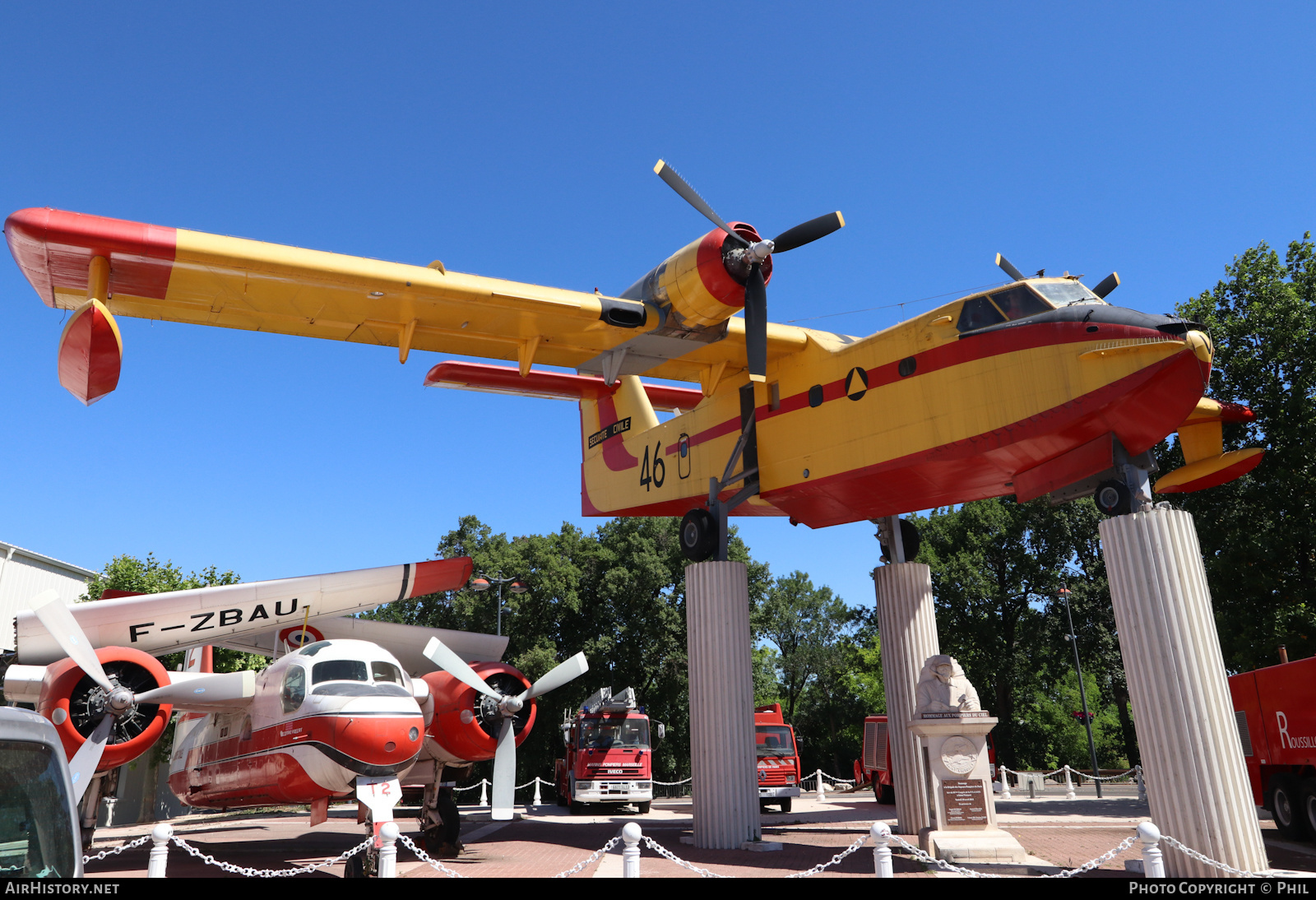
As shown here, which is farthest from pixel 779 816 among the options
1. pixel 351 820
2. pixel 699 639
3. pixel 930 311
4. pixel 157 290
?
pixel 157 290

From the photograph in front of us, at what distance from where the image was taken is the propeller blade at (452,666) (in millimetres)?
13328

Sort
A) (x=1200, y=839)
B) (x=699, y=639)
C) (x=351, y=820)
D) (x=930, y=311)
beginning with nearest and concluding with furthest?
1. (x=1200, y=839)
2. (x=930, y=311)
3. (x=699, y=639)
4. (x=351, y=820)

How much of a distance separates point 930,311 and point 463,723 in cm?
1009

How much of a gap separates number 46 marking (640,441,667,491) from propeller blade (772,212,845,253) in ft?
18.0

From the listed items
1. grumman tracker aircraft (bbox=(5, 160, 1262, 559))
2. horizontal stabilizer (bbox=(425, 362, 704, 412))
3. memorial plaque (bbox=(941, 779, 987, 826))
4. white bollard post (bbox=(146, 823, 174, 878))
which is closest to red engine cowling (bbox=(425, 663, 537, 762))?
grumman tracker aircraft (bbox=(5, 160, 1262, 559))

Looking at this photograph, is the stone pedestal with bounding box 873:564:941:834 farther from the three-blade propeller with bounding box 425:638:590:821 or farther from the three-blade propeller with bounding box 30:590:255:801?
the three-blade propeller with bounding box 30:590:255:801

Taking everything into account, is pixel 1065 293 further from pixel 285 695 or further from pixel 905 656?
pixel 285 695

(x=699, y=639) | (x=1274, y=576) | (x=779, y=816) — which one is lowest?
(x=779, y=816)

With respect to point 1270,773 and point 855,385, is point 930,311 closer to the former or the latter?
point 855,385

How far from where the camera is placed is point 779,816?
66.0 ft

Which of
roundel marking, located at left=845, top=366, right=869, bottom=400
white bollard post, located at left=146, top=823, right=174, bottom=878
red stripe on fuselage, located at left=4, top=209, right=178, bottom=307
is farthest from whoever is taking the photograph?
roundel marking, located at left=845, top=366, right=869, bottom=400

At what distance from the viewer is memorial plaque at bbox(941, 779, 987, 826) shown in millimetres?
11461

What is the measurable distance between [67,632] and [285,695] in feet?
10.5

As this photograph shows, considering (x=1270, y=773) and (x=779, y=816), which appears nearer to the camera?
(x=1270, y=773)
